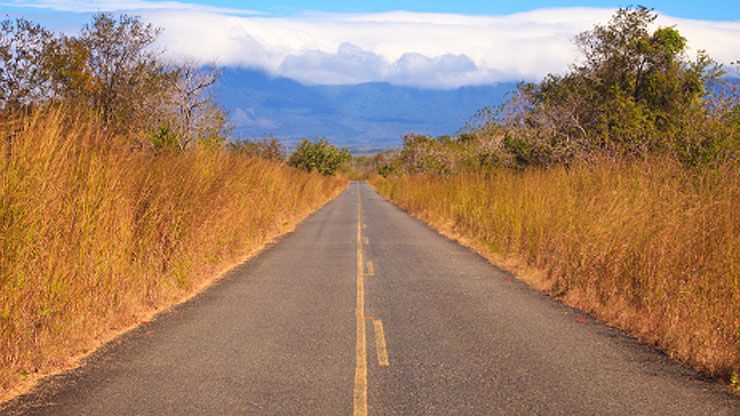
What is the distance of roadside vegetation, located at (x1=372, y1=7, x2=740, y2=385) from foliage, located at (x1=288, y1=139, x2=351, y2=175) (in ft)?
106

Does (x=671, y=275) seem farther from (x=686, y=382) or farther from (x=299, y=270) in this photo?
(x=299, y=270)

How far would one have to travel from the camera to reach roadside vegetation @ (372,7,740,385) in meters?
8.06

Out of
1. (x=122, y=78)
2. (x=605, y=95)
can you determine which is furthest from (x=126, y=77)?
(x=605, y=95)

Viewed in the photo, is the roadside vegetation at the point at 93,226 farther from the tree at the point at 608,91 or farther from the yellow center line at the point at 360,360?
the tree at the point at 608,91

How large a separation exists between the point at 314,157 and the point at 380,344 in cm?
5802

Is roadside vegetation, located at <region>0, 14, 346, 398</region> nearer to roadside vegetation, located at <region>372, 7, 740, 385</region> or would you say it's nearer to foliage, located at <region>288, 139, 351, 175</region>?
roadside vegetation, located at <region>372, 7, 740, 385</region>

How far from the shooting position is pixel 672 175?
1169cm

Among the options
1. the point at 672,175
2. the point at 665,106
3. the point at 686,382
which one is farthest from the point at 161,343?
the point at 665,106

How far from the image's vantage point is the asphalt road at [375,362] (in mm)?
5609

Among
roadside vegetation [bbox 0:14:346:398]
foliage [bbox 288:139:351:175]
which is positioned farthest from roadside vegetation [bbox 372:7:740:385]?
foliage [bbox 288:139:351:175]

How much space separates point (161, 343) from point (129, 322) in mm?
1233

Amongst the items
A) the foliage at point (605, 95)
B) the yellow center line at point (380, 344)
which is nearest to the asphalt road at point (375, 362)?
the yellow center line at point (380, 344)

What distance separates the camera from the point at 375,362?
693 cm

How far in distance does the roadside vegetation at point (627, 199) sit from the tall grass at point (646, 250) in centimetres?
3
